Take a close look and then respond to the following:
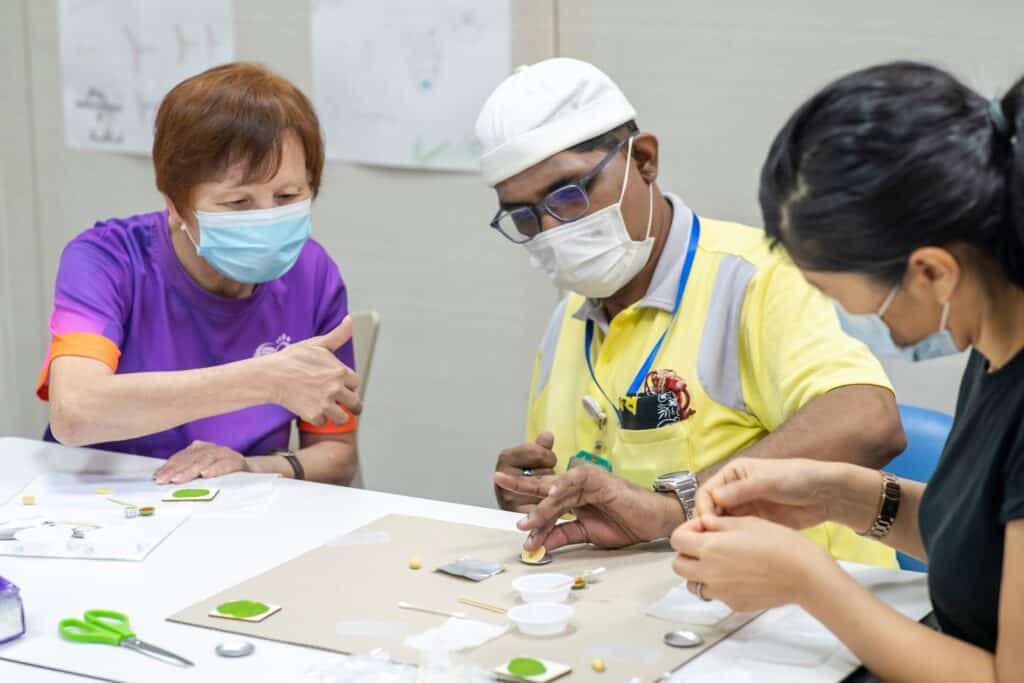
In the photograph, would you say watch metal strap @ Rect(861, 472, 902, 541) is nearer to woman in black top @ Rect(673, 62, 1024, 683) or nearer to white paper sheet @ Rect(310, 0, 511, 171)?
woman in black top @ Rect(673, 62, 1024, 683)

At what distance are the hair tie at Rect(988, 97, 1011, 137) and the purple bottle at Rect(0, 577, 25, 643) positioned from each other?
48.2 inches

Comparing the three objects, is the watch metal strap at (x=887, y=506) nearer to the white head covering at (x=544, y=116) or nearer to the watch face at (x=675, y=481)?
the watch face at (x=675, y=481)

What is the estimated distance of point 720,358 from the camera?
2109 millimetres

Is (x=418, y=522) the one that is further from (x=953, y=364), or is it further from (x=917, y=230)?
(x=953, y=364)

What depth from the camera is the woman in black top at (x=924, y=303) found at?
128 centimetres

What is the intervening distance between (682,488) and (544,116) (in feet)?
2.12

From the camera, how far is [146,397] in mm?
2234

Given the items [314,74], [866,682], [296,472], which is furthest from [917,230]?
[314,74]

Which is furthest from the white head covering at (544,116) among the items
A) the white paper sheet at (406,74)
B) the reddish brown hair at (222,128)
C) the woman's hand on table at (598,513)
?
the white paper sheet at (406,74)

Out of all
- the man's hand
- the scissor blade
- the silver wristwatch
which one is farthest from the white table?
the silver wristwatch

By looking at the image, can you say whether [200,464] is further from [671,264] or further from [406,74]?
[406,74]

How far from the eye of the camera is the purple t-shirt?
94.9 inches

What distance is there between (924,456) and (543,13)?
1.59m

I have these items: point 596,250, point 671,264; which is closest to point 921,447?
point 671,264
